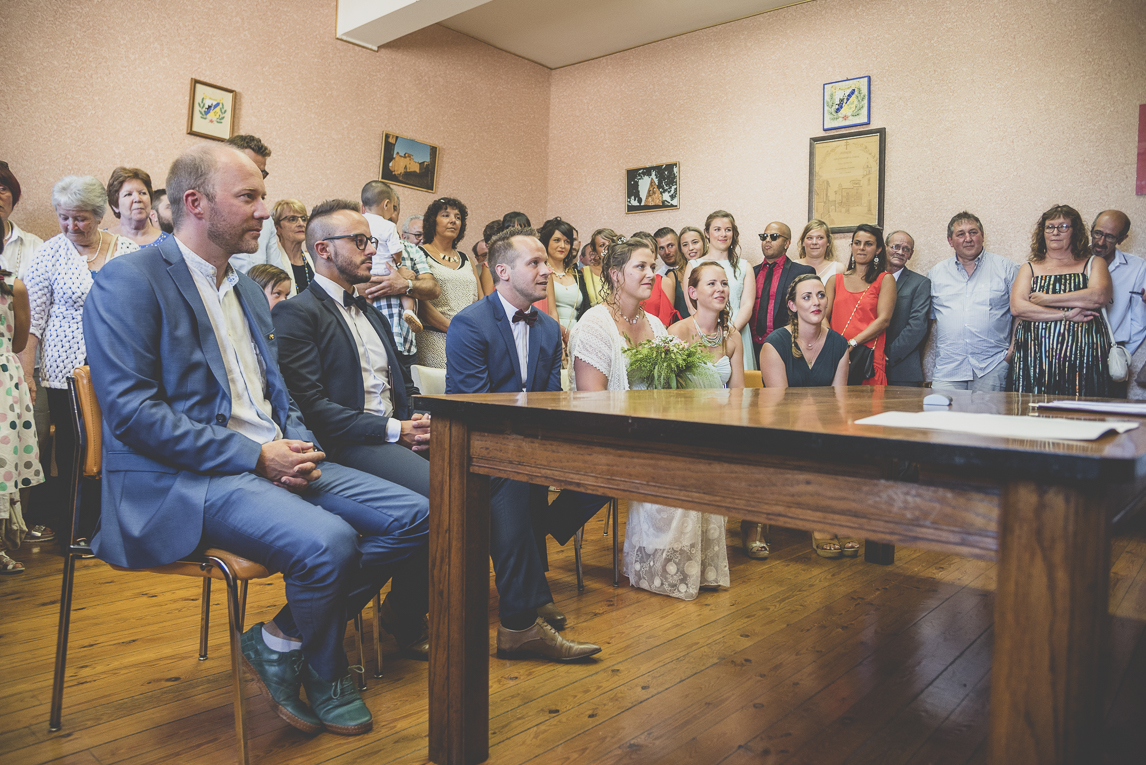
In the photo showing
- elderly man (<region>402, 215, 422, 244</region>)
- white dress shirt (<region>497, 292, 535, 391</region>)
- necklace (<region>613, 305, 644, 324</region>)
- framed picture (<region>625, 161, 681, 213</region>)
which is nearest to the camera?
white dress shirt (<region>497, 292, 535, 391</region>)

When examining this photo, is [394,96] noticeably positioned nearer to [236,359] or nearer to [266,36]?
[266,36]

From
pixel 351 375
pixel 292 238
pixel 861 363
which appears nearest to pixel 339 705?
pixel 351 375

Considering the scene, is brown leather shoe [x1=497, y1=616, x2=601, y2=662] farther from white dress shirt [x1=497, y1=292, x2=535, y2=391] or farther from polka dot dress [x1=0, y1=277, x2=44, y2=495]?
polka dot dress [x1=0, y1=277, x2=44, y2=495]

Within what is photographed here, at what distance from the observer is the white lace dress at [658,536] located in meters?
2.66

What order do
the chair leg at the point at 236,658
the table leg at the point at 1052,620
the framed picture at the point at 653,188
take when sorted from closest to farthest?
the table leg at the point at 1052,620, the chair leg at the point at 236,658, the framed picture at the point at 653,188

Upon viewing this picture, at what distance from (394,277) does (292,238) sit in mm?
787

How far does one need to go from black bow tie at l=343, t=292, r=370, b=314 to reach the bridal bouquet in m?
0.99

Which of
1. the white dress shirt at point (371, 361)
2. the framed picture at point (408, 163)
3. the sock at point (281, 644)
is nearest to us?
the sock at point (281, 644)

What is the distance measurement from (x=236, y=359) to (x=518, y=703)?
1.03 meters

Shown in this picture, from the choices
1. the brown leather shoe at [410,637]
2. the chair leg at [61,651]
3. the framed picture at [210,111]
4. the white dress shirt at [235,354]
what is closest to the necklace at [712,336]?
the brown leather shoe at [410,637]

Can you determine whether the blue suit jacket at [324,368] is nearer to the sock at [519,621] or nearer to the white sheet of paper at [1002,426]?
the sock at [519,621]

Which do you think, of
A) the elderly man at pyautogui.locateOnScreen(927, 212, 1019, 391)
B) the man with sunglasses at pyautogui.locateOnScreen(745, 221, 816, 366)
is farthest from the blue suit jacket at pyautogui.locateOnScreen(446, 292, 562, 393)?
the elderly man at pyautogui.locateOnScreen(927, 212, 1019, 391)

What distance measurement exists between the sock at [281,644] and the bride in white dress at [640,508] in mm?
1349

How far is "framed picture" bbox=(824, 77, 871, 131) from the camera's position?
5449 mm
